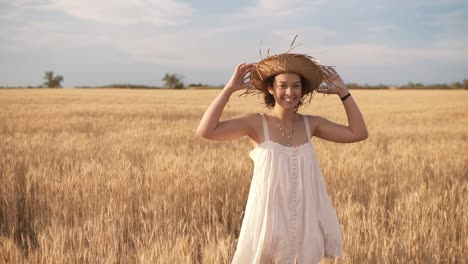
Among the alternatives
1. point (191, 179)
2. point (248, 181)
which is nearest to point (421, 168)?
point (248, 181)

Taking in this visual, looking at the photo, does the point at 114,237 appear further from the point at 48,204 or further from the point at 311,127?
the point at 311,127

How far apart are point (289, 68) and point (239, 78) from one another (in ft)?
0.95

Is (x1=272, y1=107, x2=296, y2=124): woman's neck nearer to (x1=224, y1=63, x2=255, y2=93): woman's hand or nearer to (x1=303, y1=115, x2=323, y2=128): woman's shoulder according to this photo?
(x1=303, y1=115, x2=323, y2=128): woman's shoulder

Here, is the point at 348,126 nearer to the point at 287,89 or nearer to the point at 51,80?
the point at 287,89

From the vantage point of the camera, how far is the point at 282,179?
2314 mm

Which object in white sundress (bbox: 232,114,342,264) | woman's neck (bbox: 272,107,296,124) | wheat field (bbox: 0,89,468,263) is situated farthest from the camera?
wheat field (bbox: 0,89,468,263)

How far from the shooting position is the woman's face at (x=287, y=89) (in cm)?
233

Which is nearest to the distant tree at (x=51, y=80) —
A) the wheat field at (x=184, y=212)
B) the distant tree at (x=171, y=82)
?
the distant tree at (x=171, y=82)

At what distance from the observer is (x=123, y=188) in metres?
3.84

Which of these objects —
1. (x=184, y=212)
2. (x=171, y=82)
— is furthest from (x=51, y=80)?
(x=184, y=212)

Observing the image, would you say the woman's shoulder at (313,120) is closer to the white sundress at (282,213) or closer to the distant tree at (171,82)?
the white sundress at (282,213)

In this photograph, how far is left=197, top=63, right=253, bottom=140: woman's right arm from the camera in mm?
2336

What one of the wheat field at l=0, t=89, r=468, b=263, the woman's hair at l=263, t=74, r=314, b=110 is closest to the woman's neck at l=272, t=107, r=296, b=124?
the woman's hair at l=263, t=74, r=314, b=110

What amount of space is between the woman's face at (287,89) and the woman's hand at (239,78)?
0.58 ft
